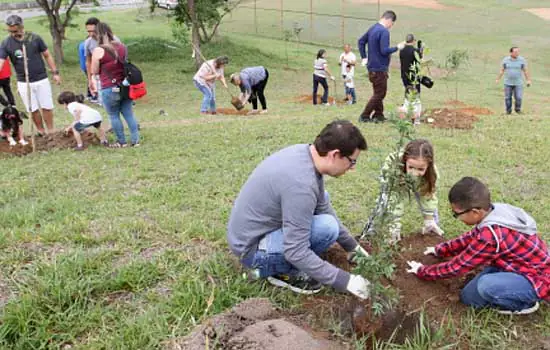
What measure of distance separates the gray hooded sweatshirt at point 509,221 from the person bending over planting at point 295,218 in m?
0.69

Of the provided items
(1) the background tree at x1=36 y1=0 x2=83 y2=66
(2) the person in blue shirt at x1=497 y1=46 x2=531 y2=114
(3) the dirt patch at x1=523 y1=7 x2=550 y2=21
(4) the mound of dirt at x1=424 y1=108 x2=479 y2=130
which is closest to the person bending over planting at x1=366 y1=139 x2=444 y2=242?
(4) the mound of dirt at x1=424 y1=108 x2=479 y2=130

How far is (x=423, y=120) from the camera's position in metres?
8.86

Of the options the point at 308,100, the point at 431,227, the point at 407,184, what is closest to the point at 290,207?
the point at 407,184

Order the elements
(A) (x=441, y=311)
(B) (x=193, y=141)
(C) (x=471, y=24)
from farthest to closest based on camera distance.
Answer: (C) (x=471, y=24) < (B) (x=193, y=141) < (A) (x=441, y=311)

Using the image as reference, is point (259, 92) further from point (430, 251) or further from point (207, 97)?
point (430, 251)

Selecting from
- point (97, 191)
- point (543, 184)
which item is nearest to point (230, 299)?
point (97, 191)

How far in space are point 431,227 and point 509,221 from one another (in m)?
1.04

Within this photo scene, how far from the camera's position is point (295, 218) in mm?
2598

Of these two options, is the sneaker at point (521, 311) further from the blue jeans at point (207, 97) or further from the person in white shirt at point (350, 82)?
the person in white shirt at point (350, 82)

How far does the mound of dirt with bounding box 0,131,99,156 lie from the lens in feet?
21.7

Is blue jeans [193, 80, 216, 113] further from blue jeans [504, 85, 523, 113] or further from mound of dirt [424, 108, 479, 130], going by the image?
blue jeans [504, 85, 523, 113]

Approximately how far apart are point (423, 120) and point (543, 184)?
3871 mm

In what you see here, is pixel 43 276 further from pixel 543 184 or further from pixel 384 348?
pixel 543 184

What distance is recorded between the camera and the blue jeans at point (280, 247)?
2.89 metres
